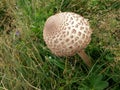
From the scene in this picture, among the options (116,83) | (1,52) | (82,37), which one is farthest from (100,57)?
(1,52)

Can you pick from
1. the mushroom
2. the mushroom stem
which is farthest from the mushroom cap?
the mushroom stem

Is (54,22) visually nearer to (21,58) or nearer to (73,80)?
(73,80)

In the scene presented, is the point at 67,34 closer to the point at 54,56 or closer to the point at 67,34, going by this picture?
the point at 67,34

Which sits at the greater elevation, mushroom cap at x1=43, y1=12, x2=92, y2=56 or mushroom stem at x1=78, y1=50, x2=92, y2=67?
mushroom cap at x1=43, y1=12, x2=92, y2=56

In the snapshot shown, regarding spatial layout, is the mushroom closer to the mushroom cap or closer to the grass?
the mushroom cap

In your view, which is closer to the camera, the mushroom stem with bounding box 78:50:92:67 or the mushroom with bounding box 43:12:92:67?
the mushroom with bounding box 43:12:92:67

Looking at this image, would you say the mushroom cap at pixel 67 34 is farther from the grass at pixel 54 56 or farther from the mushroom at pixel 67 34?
the grass at pixel 54 56

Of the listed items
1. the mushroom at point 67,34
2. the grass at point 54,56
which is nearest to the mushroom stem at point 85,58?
the grass at point 54,56
